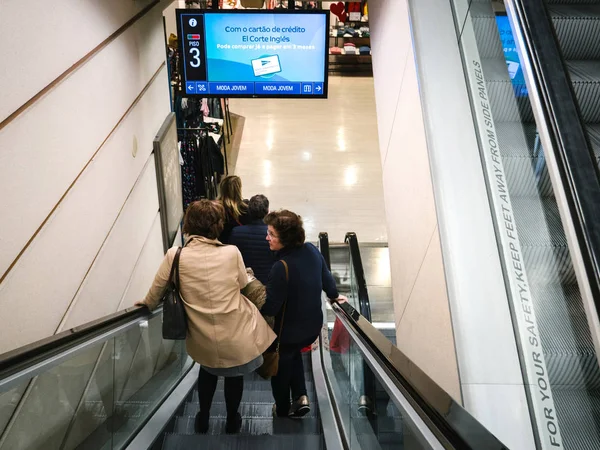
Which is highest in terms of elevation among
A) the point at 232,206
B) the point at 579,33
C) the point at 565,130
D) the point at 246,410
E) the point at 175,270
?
the point at 579,33

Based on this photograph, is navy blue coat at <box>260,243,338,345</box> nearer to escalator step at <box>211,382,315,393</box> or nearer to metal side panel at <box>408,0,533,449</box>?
metal side panel at <box>408,0,533,449</box>

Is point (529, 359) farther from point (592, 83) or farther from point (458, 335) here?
point (592, 83)

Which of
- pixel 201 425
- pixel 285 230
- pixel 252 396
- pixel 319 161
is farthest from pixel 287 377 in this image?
pixel 319 161

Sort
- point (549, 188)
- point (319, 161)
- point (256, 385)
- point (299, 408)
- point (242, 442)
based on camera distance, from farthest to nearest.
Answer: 1. point (319, 161)
2. point (256, 385)
3. point (299, 408)
4. point (242, 442)
5. point (549, 188)

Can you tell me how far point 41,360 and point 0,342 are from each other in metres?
0.42

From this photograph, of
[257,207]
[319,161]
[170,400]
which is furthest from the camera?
[319,161]

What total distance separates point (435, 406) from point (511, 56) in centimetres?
166

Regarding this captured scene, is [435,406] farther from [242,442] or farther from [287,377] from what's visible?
[287,377]

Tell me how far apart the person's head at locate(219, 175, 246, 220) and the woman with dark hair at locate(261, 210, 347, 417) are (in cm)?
83

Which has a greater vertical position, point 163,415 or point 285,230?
point 285,230

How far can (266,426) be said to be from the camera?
126 inches

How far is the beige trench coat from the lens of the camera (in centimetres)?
258

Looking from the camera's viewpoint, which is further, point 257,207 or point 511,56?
point 257,207

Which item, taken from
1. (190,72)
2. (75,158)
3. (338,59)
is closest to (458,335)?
(75,158)
